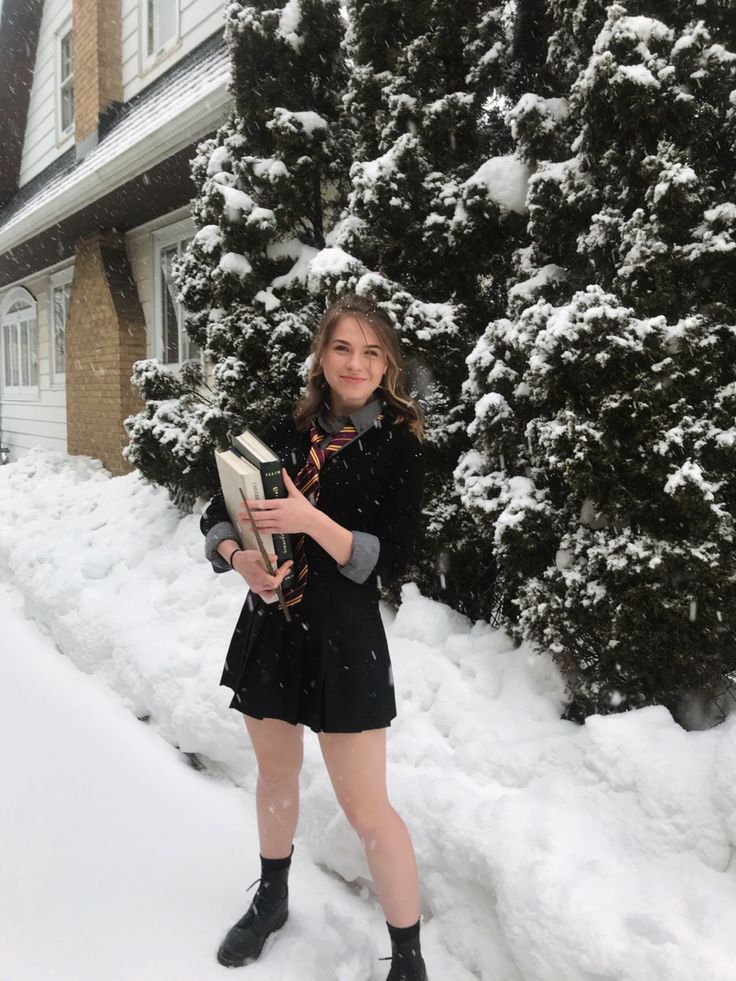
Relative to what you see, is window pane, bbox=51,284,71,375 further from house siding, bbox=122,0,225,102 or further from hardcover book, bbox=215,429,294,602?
hardcover book, bbox=215,429,294,602

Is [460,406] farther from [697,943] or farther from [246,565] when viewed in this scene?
[697,943]

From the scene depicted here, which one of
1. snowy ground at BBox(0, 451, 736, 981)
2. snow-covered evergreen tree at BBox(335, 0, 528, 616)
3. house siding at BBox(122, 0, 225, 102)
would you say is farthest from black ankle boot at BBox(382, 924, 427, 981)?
house siding at BBox(122, 0, 225, 102)

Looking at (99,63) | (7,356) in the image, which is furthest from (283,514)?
(7,356)

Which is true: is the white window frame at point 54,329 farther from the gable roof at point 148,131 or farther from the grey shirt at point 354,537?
the grey shirt at point 354,537

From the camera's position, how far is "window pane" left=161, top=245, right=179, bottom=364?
27.6 ft

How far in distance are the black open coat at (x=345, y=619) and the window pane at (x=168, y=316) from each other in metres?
7.05

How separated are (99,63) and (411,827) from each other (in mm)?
10307

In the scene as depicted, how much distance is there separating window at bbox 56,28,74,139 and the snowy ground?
10.4 m

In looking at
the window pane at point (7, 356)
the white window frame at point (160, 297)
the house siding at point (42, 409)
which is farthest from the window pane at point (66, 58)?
the white window frame at point (160, 297)

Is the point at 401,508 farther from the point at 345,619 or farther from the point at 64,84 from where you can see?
the point at 64,84

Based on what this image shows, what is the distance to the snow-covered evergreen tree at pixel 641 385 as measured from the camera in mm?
2338

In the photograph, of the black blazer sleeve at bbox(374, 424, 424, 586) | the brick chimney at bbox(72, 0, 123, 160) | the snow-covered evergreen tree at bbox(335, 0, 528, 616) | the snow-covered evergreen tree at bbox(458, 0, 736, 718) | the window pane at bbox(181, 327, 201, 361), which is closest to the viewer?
the black blazer sleeve at bbox(374, 424, 424, 586)

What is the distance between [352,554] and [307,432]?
→ 433mm

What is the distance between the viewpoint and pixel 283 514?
1.68m
